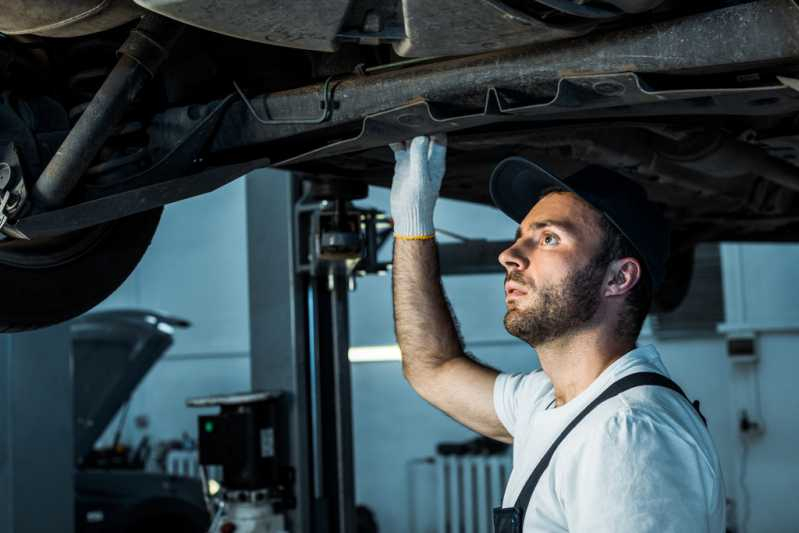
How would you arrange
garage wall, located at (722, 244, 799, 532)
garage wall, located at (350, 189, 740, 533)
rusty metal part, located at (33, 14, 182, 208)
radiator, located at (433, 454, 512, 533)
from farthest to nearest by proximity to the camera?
garage wall, located at (350, 189, 740, 533), radiator, located at (433, 454, 512, 533), garage wall, located at (722, 244, 799, 532), rusty metal part, located at (33, 14, 182, 208)

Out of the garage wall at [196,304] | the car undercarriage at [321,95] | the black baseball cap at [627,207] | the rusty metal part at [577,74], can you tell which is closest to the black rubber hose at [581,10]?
the car undercarriage at [321,95]

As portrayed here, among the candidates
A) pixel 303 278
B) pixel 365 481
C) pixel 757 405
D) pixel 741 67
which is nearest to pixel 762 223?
pixel 303 278

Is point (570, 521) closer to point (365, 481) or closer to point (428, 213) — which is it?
point (428, 213)

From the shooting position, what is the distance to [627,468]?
4.81 feet

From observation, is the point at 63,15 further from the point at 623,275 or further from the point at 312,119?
the point at 623,275

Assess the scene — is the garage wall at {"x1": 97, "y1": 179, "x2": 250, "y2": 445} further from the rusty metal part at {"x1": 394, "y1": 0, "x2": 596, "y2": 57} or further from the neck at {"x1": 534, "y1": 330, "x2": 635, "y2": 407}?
the rusty metal part at {"x1": 394, "y1": 0, "x2": 596, "y2": 57}

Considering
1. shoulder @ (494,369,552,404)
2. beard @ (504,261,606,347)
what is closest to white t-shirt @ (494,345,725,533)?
beard @ (504,261,606,347)

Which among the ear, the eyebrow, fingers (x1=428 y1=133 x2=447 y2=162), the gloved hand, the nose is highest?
fingers (x1=428 y1=133 x2=447 y2=162)

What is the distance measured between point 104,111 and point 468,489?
246 inches

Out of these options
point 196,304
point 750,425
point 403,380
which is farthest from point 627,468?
point 196,304

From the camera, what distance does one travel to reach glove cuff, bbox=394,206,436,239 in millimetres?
2053

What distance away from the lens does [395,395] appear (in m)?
8.47

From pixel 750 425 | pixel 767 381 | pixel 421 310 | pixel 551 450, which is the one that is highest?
pixel 421 310

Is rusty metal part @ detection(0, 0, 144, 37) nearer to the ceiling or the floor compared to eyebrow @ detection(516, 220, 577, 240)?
nearer to the ceiling
